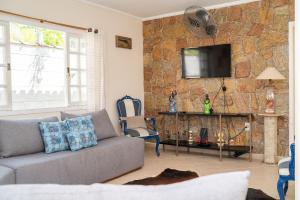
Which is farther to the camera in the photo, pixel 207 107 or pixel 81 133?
pixel 207 107

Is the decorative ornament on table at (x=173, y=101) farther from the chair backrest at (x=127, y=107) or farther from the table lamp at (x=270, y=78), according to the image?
the table lamp at (x=270, y=78)

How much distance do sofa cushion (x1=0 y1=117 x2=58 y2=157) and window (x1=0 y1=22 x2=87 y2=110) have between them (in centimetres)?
57

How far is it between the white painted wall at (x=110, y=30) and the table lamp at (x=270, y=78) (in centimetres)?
237

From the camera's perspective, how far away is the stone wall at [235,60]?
4426 millimetres

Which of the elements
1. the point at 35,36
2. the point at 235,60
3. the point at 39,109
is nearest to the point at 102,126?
the point at 39,109

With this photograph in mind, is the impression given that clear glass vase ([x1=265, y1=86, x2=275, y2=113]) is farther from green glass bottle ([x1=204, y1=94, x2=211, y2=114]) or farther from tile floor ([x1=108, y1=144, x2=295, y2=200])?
green glass bottle ([x1=204, y1=94, x2=211, y2=114])

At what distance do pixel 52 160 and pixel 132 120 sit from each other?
7.58 feet

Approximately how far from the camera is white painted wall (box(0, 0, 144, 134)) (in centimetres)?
397

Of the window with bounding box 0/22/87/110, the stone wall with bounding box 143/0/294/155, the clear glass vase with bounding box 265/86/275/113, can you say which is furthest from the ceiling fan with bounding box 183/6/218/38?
the window with bounding box 0/22/87/110

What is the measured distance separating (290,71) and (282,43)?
45cm

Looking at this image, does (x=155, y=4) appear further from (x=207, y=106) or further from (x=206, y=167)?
(x=206, y=167)

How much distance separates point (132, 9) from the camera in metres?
5.17

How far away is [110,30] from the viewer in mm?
5137

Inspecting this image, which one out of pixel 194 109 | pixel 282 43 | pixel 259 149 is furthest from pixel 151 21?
pixel 259 149
